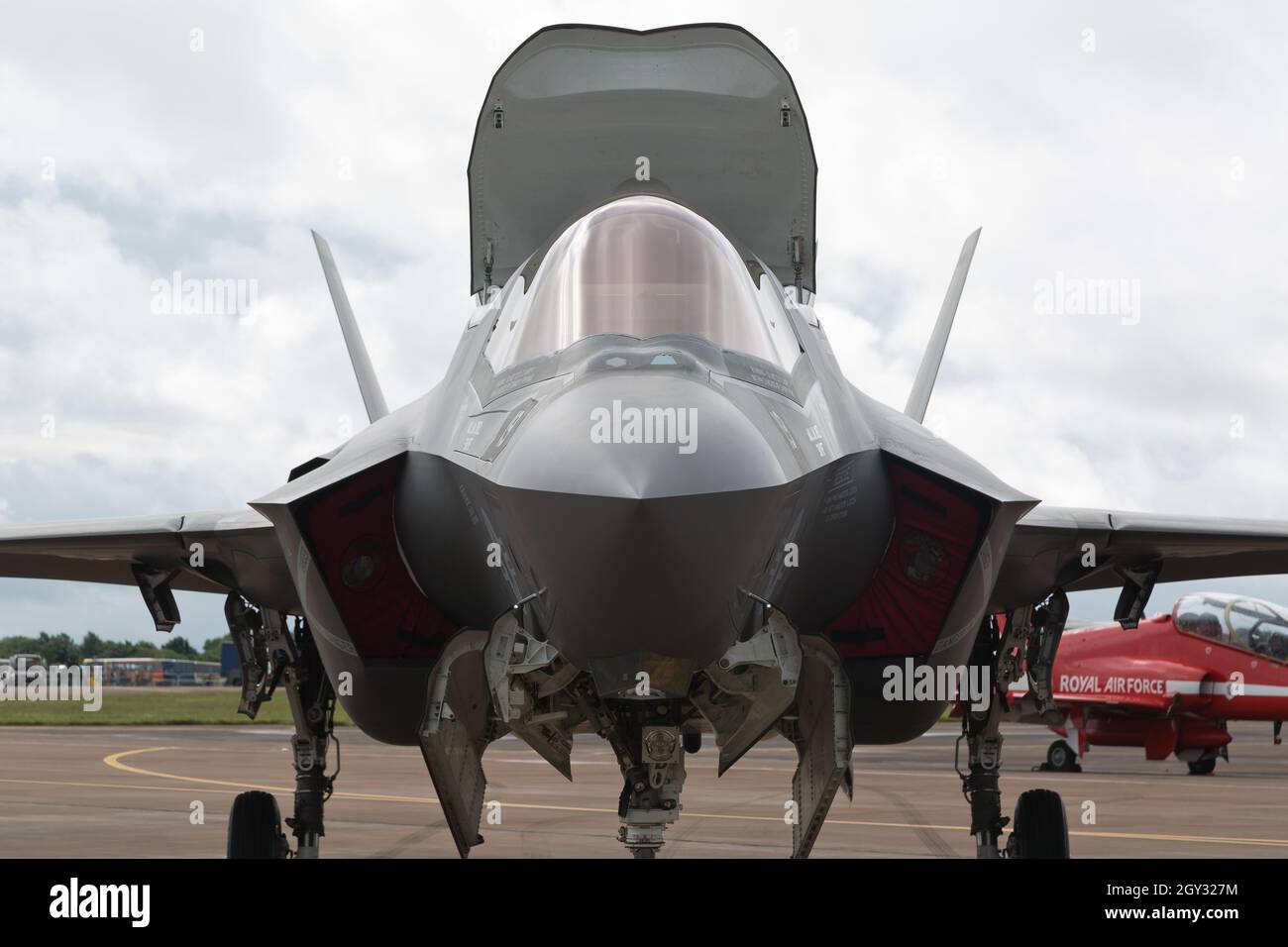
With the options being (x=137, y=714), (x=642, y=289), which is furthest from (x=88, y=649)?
(x=642, y=289)

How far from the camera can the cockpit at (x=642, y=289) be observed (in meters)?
4.24

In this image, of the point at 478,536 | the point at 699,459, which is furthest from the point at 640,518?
the point at 478,536

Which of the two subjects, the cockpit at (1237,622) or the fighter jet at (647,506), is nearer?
the fighter jet at (647,506)

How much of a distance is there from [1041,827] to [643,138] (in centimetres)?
422

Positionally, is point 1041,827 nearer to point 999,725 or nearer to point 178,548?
point 999,725

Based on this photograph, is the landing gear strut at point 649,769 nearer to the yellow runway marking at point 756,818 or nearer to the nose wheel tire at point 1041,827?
the nose wheel tire at point 1041,827

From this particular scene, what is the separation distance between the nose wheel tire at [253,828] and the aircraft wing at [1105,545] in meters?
4.09

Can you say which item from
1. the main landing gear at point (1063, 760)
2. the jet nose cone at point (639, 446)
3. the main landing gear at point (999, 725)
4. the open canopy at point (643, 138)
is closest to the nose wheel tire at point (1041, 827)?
the main landing gear at point (999, 725)

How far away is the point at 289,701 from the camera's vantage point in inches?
286

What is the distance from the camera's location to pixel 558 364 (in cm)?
414

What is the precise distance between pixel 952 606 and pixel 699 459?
1649 mm

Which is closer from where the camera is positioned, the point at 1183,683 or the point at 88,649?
the point at 1183,683
